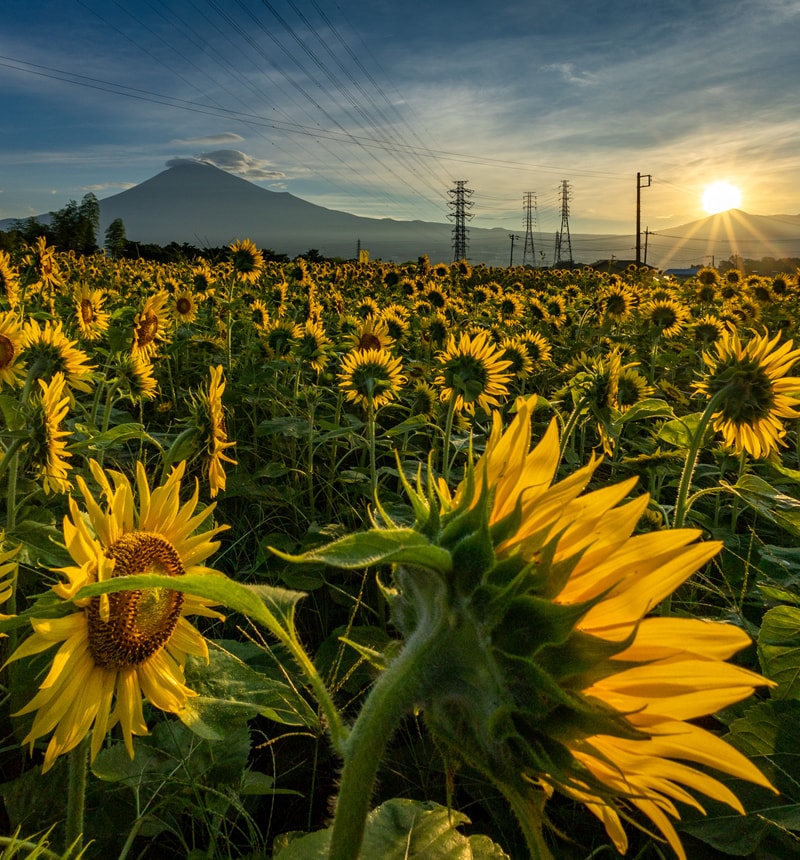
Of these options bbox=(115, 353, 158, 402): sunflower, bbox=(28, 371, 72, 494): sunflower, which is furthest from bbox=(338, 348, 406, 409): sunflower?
bbox=(28, 371, 72, 494): sunflower

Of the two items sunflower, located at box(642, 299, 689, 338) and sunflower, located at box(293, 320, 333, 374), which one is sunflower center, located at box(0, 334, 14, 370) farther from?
sunflower, located at box(642, 299, 689, 338)

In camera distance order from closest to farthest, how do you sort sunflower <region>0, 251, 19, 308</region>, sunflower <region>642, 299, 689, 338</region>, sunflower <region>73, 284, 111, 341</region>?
sunflower <region>73, 284, 111, 341</region> < sunflower <region>0, 251, 19, 308</region> < sunflower <region>642, 299, 689, 338</region>

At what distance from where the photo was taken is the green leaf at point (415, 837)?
84 centimetres

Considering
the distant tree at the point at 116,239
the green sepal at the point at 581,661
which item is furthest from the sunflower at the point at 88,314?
the distant tree at the point at 116,239

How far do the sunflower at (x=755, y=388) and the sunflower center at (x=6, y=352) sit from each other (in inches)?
82.4

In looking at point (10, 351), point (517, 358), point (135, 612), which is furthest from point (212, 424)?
point (517, 358)

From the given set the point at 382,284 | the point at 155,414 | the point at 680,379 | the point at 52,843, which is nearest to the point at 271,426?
the point at 155,414

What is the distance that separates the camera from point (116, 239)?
54.7 feet

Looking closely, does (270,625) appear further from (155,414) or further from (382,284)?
(382,284)

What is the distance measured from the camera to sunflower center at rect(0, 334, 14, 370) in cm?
218

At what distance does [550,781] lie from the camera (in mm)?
486

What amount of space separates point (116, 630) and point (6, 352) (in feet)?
5.28

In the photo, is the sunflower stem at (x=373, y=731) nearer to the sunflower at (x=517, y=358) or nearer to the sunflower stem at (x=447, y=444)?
the sunflower stem at (x=447, y=444)

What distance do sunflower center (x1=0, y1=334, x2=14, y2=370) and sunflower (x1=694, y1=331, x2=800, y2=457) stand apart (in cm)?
209
